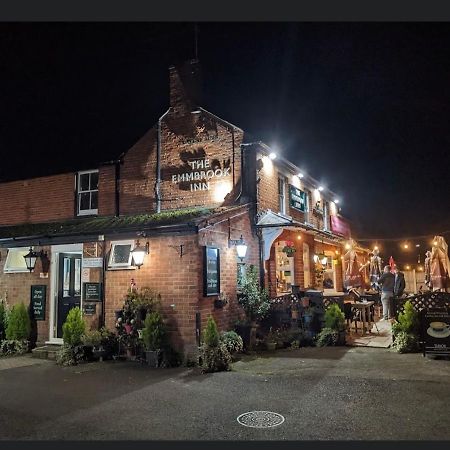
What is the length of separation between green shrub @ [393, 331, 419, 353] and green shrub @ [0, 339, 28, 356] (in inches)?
406

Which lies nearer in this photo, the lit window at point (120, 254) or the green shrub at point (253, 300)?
the lit window at point (120, 254)

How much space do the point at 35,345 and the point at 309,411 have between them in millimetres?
9236

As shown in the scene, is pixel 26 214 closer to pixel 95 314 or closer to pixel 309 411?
pixel 95 314

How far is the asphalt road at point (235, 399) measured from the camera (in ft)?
17.4

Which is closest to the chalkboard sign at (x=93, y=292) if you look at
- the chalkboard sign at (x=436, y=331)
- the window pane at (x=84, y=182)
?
the window pane at (x=84, y=182)

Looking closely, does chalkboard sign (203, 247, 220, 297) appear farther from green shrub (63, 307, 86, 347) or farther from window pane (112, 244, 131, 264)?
green shrub (63, 307, 86, 347)

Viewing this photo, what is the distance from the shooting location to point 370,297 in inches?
645

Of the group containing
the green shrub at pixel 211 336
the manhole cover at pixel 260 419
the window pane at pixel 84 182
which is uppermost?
the window pane at pixel 84 182

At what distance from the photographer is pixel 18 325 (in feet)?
38.5

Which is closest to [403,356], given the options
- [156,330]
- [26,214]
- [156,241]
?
[156,330]

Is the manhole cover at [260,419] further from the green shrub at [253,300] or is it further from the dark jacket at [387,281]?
the dark jacket at [387,281]

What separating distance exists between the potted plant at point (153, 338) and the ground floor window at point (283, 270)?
667 centimetres

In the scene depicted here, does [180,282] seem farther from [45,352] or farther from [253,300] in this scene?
[45,352]

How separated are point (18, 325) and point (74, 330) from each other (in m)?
2.65
